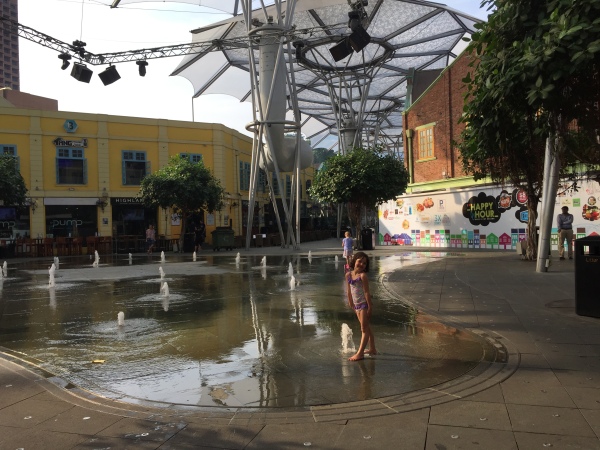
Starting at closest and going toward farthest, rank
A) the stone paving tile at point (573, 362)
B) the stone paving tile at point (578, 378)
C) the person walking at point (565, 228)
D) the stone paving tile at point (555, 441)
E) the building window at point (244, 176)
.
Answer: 1. the stone paving tile at point (555, 441)
2. the stone paving tile at point (578, 378)
3. the stone paving tile at point (573, 362)
4. the person walking at point (565, 228)
5. the building window at point (244, 176)

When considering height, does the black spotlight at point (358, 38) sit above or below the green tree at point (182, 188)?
above

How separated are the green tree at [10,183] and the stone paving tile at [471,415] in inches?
1071

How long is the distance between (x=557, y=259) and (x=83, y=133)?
95.8 feet

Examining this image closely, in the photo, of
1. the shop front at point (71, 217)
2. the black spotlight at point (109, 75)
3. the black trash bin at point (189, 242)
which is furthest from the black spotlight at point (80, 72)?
the shop front at point (71, 217)

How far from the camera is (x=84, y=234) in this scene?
3391 cm

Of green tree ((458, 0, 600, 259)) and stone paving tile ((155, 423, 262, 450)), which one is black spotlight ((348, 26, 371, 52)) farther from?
stone paving tile ((155, 423, 262, 450))

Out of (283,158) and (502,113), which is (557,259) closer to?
(502,113)

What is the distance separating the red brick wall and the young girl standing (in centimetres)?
2149

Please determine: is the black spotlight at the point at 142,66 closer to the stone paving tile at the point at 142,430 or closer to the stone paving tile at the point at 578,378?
the stone paving tile at the point at 142,430

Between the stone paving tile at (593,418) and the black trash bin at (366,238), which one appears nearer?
the stone paving tile at (593,418)

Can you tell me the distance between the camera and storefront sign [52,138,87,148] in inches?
→ 1312

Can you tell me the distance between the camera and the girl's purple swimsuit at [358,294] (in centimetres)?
595

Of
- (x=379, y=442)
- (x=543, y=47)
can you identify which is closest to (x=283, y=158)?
(x=543, y=47)

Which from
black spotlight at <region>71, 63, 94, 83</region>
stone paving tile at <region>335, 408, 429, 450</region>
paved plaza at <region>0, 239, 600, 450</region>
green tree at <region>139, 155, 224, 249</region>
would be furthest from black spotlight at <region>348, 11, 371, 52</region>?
stone paving tile at <region>335, 408, 429, 450</region>
